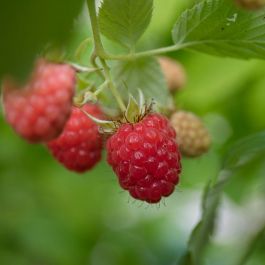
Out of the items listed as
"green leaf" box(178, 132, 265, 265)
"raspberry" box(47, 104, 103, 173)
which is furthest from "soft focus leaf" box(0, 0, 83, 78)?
"green leaf" box(178, 132, 265, 265)

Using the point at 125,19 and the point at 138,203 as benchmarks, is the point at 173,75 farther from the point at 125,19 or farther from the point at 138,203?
the point at 138,203

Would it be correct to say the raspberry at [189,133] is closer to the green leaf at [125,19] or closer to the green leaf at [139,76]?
the green leaf at [139,76]

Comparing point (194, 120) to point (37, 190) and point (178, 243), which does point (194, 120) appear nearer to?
point (37, 190)

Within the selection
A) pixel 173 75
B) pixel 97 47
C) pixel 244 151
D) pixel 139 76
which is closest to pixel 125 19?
pixel 97 47

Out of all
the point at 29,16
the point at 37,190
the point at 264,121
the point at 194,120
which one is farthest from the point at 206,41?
the point at 37,190

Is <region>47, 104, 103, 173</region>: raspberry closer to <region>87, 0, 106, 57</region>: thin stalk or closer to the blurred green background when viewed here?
<region>87, 0, 106, 57</region>: thin stalk

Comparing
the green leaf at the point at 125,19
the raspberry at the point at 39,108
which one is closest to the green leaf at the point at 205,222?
the green leaf at the point at 125,19
